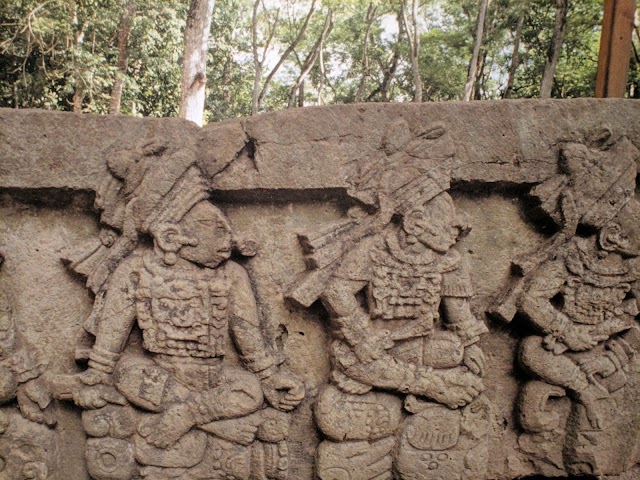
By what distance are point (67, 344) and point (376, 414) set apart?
5.47 feet

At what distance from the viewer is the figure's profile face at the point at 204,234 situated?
2.70 m

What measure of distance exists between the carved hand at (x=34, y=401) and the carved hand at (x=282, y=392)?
1.12 m

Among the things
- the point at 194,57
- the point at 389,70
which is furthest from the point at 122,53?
the point at 389,70

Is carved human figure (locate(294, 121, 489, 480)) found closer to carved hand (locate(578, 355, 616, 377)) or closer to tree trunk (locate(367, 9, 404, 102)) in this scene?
carved hand (locate(578, 355, 616, 377))

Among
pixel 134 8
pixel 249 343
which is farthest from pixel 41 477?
pixel 134 8

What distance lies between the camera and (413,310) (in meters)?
2.78

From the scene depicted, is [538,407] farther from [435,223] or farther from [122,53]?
[122,53]

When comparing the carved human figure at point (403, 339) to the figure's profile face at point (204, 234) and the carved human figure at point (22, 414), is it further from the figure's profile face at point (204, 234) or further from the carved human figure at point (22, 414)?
the carved human figure at point (22, 414)

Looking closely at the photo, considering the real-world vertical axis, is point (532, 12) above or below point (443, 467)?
above

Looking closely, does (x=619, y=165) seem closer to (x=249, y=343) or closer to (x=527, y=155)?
(x=527, y=155)

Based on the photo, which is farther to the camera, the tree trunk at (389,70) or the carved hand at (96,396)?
the tree trunk at (389,70)

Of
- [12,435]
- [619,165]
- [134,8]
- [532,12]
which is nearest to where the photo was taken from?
[12,435]

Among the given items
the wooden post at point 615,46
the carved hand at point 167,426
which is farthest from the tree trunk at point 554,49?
the carved hand at point 167,426

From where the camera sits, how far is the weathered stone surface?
2.68 metres
